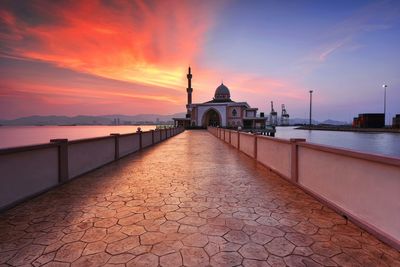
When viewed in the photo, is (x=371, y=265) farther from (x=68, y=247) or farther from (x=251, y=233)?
(x=68, y=247)

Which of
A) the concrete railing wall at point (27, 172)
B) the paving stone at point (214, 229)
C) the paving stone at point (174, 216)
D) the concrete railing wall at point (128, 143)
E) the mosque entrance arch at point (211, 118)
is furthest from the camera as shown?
the mosque entrance arch at point (211, 118)

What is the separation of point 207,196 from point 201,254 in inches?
98.2

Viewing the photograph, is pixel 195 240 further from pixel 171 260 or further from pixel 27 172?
pixel 27 172

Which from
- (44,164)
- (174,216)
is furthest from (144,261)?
(44,164)

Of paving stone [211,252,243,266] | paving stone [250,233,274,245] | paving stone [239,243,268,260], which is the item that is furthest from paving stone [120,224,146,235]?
paving stone [250,233,274,245]

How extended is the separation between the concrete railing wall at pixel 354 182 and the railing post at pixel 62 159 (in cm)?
689

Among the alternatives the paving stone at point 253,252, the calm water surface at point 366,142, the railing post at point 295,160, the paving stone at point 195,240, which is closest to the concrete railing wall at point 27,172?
the paving stone at point 195,240

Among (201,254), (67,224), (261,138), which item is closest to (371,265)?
(201,254)

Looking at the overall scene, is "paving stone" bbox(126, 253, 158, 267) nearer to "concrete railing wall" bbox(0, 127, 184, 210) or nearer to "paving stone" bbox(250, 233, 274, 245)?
"paving stone" bbox(250, 233, 274, 245)

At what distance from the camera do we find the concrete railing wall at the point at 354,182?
133 inches

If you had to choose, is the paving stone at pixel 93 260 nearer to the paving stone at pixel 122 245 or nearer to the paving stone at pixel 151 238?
the paving stone at pixel 122 245

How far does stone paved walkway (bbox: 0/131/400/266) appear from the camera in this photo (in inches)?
121

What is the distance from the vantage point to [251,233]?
377 cm

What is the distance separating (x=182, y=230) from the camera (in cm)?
386
